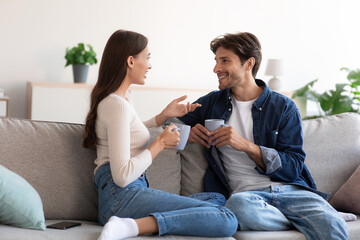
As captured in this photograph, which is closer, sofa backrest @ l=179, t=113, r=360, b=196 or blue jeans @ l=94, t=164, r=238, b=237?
blue jeans @ l=94, t=164, r=238, b=237

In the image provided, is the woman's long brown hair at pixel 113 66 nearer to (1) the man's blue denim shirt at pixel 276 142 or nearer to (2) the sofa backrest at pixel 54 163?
(2) the sofa backrest at pixel 54 163

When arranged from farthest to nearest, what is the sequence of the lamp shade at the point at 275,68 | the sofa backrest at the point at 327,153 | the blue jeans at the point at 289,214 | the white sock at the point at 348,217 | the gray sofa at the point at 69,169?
the lamp shade at the point at 275,68
the sofa backrest at the point at 327,153
the white sock at the point at 348,217
the gray sofa at the point at 69,169
the blue jeans at the point at 289,214

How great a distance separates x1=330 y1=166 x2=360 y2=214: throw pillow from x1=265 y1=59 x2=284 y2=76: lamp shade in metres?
3.21

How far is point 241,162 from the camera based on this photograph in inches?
92.8

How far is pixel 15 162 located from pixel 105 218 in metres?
0.46

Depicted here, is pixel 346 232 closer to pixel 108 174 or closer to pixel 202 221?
pixel 202 221

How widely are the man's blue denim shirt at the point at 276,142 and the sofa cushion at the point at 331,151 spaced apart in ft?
0.50

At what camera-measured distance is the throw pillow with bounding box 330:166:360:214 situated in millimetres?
2350

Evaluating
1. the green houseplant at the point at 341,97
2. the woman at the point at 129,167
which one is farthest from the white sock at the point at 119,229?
the green houseplant at the point at 341,97

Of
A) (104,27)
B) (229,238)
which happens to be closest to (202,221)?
(229,238)

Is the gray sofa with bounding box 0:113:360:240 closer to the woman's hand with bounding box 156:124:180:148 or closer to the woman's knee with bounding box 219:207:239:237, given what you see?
the woman's knee with bounding box 219:207:239:237

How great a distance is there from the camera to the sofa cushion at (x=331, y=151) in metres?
2.50

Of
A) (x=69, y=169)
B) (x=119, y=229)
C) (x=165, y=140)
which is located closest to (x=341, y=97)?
(x=165, y=140)

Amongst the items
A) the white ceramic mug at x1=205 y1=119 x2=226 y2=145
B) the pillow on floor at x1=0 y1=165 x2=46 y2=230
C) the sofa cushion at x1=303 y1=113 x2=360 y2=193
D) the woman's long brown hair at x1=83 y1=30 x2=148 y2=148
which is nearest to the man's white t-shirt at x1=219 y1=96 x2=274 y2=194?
the white ceramic mug at x1=205 y1=119 x2=226 y2=145
